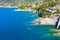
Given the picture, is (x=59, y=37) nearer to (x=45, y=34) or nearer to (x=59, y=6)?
(x=45, y=34)

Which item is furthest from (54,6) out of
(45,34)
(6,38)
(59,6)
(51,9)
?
(6,38)

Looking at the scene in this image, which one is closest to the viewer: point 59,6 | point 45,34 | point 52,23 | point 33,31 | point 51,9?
point 45,34

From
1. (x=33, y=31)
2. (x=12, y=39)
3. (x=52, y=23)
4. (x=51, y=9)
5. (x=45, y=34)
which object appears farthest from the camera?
(x=51, y=9)

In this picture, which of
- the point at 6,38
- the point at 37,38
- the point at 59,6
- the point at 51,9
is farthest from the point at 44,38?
the point at 51,9

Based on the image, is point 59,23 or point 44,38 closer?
point 44,38

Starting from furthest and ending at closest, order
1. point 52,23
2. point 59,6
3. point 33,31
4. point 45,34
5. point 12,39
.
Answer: point 59,6, point 52,23, point 33,31, point 45,34, point 12,39

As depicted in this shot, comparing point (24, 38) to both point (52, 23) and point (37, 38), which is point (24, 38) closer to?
point (37, 38)

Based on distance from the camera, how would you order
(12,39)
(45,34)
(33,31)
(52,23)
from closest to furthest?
(12,39) < (45,34) < (33,31) < (52,23)

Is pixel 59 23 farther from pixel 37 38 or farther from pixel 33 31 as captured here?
pixel 37 38

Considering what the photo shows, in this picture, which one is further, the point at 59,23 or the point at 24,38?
the point at 59,23
